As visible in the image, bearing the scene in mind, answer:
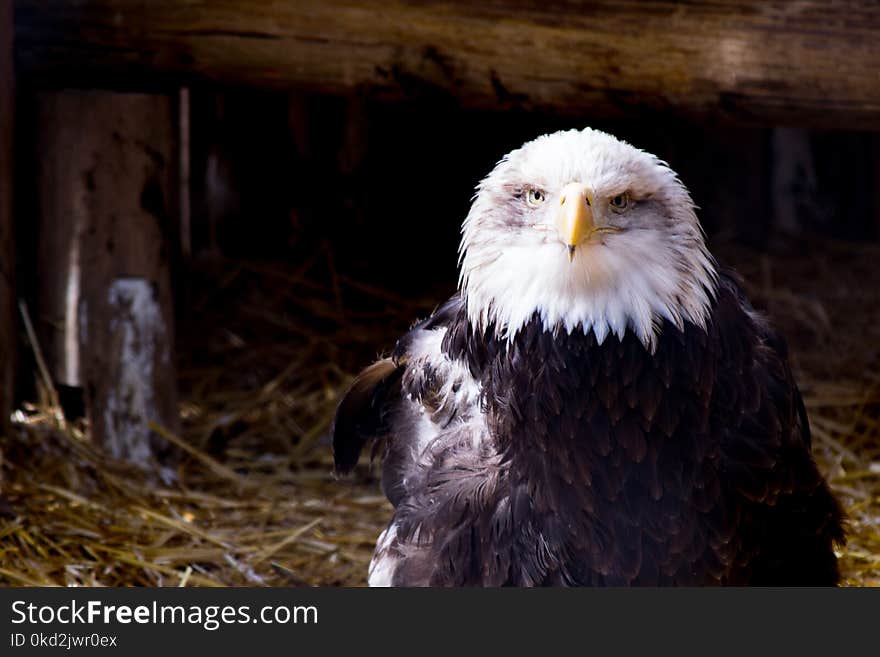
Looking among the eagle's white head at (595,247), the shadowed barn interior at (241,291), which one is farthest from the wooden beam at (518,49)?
the eagle's white head at (595,247)

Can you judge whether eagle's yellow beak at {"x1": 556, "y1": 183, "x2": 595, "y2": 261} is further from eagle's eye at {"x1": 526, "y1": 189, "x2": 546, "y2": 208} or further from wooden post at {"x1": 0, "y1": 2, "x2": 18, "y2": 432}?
wooden post at {"x1": 0, "y1": 2, "x2": 18, "y2": 432}

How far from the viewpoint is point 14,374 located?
12.3ft

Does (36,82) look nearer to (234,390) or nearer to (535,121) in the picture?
(234,390)

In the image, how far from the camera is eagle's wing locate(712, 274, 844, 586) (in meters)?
2.35

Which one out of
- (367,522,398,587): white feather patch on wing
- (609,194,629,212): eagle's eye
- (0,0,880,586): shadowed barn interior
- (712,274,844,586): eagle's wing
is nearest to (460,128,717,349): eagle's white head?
(609,194,629,212): eagle's eye

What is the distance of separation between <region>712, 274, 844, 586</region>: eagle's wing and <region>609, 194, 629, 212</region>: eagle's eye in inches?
11.6

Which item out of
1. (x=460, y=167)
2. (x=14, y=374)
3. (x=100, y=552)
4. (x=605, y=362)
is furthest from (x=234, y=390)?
(x=605, y=362)

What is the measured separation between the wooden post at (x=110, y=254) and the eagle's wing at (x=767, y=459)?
1.91 metres

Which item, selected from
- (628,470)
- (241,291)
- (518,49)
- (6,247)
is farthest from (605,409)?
(241,291)

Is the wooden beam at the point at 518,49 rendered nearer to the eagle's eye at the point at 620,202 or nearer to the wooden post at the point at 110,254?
the wooden post at the point at 110,254

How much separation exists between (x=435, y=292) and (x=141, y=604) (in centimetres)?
275

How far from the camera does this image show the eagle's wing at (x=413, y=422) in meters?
2.54

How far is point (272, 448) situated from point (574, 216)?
229 centimetres

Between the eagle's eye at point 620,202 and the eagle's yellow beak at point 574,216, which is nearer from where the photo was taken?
the eagle's yellow beak at point 574,216
